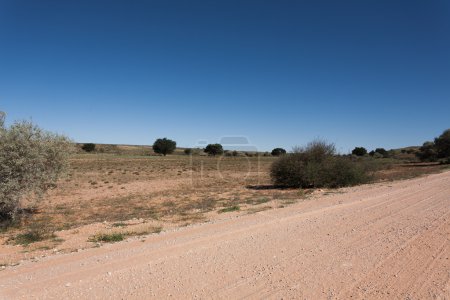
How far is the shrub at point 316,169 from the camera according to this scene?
24.1 m

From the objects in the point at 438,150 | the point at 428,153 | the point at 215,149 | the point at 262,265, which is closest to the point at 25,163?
the point at 262,265

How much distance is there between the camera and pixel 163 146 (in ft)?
356

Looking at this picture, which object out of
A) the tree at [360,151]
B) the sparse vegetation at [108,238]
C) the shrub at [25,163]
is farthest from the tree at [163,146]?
the sparse vegetation at [108,238]

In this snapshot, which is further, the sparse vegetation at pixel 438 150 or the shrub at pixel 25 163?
the sparse vegetation at pixel 438 150

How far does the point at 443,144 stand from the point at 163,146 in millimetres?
73919

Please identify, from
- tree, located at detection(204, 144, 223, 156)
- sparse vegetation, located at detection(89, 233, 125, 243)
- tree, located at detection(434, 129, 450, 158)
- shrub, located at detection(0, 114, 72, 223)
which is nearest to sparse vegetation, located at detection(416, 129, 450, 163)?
tree, located at detection(434, 129, 450, 158)

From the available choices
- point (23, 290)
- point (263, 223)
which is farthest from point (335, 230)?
point (23, 290)

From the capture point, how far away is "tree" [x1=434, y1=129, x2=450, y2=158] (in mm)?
56328

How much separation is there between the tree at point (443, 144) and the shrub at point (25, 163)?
5869 cm

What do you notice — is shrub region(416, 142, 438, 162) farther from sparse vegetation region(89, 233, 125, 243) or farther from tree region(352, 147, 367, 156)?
sparse vegetation region(89, 233, 125, 243)

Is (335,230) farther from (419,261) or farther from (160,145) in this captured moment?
(160,145)

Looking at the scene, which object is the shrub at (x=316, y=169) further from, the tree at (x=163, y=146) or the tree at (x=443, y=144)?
the tree at (x=163, y=146)

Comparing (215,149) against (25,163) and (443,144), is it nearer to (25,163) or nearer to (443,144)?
(443,144)

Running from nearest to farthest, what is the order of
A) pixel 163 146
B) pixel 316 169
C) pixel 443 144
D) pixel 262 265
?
pixel 262 265 < pixel 316 169 < pixel 443 144 < pixel 163 146
